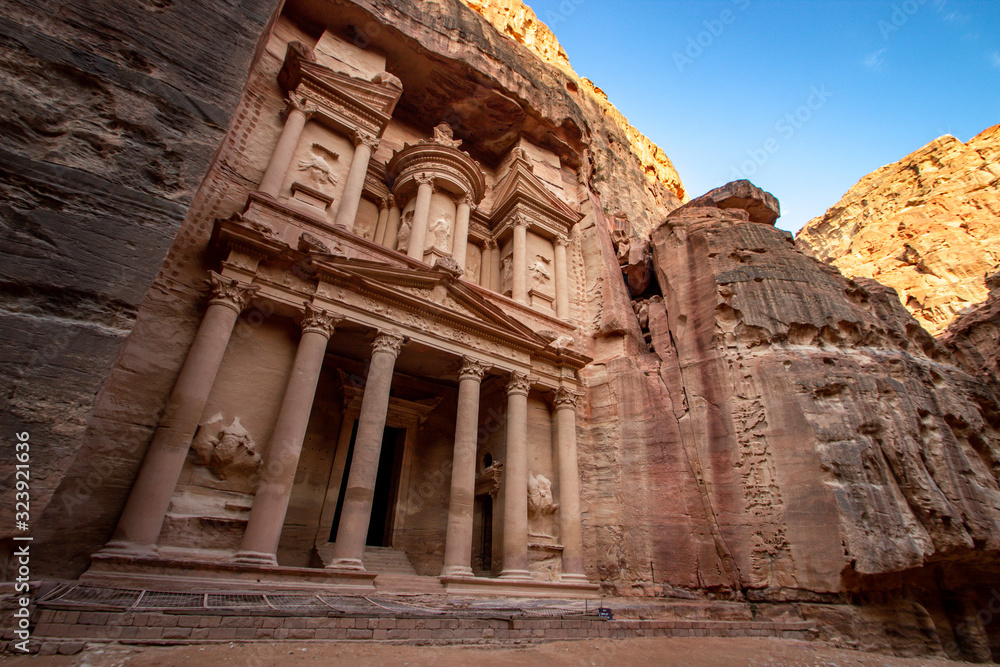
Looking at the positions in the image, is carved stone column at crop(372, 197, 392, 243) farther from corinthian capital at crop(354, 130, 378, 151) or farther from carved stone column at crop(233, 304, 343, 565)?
carved stone column at crop(233, 304, 343, 565)

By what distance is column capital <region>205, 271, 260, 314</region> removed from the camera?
968 cm

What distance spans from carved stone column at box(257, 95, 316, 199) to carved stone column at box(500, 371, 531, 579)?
7.94 meters

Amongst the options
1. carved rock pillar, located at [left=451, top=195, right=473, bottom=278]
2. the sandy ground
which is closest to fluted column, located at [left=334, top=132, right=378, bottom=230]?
carved rock pillar, located at [left=451, top=195, right=473, bottom=278]

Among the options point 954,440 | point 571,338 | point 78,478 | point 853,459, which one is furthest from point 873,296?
point 78,478

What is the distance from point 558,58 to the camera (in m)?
32.6

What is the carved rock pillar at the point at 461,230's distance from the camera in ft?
51.6

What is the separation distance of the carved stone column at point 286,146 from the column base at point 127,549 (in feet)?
26.4

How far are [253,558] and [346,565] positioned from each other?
157cm

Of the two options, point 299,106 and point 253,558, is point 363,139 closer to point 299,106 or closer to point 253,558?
point 299,106

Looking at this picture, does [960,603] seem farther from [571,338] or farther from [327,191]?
[327,191]

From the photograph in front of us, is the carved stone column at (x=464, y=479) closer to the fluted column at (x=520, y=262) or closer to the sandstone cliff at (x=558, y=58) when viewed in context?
the fluted column at (x=520, y=262)

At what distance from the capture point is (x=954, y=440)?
11242 mm

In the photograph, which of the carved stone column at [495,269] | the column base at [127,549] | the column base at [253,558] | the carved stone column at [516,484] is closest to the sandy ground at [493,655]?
the column base at [253,558]

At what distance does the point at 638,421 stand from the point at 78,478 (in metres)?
12.1
